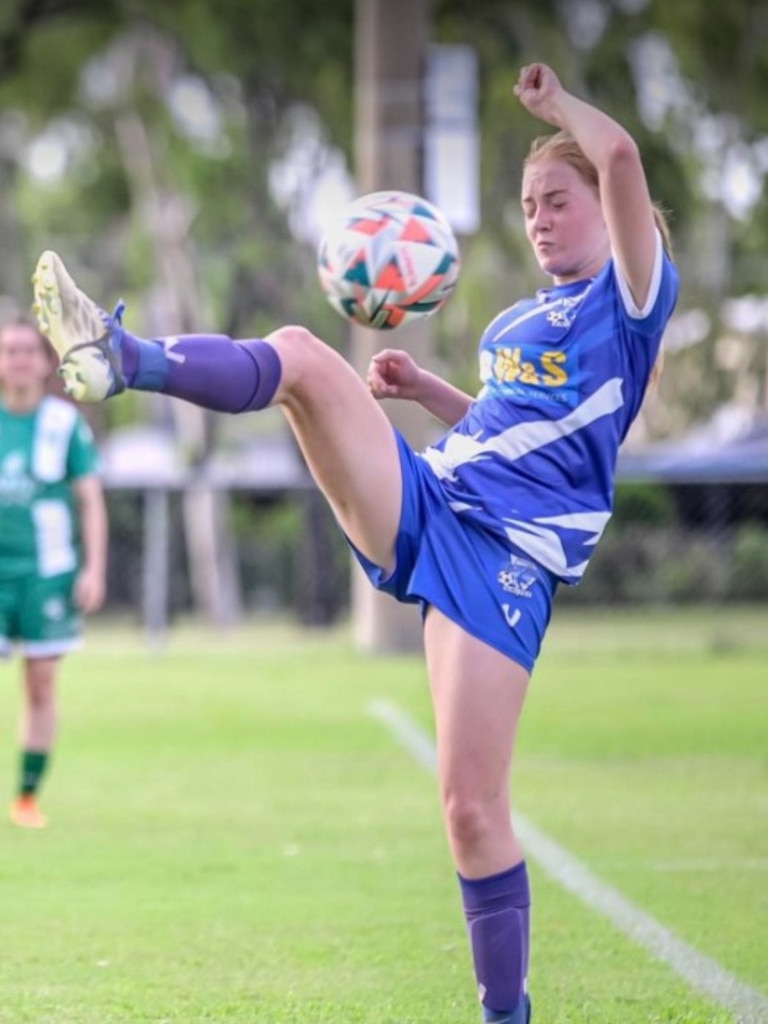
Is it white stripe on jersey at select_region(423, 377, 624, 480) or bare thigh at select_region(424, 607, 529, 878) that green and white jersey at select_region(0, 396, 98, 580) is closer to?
white stripe on jersey at select_region(423, 377, 624, 480)

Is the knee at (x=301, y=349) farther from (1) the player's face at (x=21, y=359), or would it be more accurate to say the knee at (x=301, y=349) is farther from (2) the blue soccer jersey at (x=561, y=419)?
(1) the player's face at (x=21, y=359)

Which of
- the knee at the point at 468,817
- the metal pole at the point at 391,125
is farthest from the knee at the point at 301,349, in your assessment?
the metal pole at the point at 391,125

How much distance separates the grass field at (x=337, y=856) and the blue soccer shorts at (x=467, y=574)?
123 cm

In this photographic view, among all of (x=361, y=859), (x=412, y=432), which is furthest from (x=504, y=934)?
(x=412, y=432)

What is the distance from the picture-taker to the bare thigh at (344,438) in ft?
15.8

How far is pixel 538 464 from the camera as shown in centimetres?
508

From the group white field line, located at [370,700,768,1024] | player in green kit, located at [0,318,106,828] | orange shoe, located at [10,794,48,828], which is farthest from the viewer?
player in green kit, located at [0,318,106,828]

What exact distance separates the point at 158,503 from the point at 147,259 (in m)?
10.8

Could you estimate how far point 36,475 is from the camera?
32.1 ft

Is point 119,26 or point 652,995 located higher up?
point 119,26

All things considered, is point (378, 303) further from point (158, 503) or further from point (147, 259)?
point (147, 259)

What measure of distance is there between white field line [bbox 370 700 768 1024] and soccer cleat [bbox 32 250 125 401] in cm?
245

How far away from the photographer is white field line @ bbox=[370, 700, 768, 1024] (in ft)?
19.2

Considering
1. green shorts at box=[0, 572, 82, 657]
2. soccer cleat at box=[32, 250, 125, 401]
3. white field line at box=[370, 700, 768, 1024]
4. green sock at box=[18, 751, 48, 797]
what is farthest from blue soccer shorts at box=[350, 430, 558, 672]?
green sock at box=[18, 751, 48, 797]
